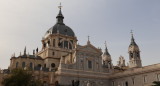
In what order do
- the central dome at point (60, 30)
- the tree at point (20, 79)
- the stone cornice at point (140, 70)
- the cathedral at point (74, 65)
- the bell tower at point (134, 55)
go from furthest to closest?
the central dome at point (60, 30), the bell tower at point (134, 55), the cathedral at point (74, 65), the stone cornice at point (140, 70), the tree at point (20, 79)

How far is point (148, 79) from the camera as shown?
49.1m

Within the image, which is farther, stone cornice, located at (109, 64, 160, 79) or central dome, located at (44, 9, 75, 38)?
central dome, located at (44, 9, 75, 38)

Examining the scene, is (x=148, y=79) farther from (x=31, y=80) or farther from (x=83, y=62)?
(x=31, y=80)

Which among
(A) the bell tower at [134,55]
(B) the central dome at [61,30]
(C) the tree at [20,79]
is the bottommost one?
(C) the tree at [20,79]

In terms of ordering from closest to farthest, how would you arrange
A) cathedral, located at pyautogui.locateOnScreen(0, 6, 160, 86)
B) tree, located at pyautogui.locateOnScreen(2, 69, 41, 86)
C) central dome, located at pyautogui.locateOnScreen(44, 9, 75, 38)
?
tree, located at pyautogui.locateOnScreen(2, 69, 41, 86) < cathedral, located at pyautogui.locateOnScreen(0, 6, 160, 86) < central dome, located at pyautogui.locateOnScreen(44, 9, 75, 38)

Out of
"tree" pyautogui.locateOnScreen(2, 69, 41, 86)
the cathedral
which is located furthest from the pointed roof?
"tree" pyautogui.locateOnScreen(2, 69, 41, 86)

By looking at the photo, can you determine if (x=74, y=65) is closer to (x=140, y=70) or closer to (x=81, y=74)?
(x=81, y=74)

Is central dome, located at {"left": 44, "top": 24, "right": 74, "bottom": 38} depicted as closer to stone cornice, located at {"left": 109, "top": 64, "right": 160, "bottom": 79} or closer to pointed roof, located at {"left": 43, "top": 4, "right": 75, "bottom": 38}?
Answer: pointed roof, located at {"left": 43, "top": 4, "right": 75, "bottom": 38}

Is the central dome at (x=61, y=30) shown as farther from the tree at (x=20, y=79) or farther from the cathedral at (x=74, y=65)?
the tree at (x=20, y=79)

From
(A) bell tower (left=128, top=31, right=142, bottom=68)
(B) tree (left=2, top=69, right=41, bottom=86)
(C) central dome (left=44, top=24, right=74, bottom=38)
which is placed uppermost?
(C) central dome (left=44, top=24, right=74, bottom=38)

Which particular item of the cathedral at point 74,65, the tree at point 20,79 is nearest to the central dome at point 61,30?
the cathedral at point 74,65

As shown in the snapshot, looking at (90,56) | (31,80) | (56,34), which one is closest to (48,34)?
(56,34)

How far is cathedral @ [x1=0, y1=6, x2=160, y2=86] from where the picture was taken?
51656 millimetres

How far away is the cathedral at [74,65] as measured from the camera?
51.7 metres
